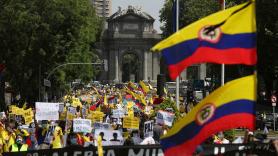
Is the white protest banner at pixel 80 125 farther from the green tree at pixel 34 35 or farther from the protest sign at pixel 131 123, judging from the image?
the green tree at pixel 34 35

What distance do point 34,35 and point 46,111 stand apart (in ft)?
75.7

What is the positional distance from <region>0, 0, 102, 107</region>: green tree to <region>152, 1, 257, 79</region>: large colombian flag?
3220cm

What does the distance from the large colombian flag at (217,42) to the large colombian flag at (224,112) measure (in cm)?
30

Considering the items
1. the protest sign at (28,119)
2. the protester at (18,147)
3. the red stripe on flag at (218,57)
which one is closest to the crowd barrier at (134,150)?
the protester at (18,147)

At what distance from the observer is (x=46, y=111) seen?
63.0 ft

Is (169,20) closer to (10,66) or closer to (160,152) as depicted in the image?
(10,66)

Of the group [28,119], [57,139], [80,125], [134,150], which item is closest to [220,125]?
[134,150]

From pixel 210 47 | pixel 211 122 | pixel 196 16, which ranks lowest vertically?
pixel 211 122

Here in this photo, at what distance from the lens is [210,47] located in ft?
26.9

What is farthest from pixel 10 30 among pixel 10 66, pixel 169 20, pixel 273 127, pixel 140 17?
pixel 140 17

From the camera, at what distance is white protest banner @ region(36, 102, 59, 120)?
62.7ft

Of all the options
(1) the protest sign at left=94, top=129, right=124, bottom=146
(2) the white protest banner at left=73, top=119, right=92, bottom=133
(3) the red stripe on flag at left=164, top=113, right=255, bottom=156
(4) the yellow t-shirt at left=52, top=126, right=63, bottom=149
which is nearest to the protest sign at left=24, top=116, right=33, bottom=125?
(2) the white protest banner at left=73, top=119, right=92, bottom=133

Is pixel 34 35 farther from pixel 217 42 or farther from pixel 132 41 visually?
pixel 132 41

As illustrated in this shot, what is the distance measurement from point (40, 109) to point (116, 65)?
124 metres
